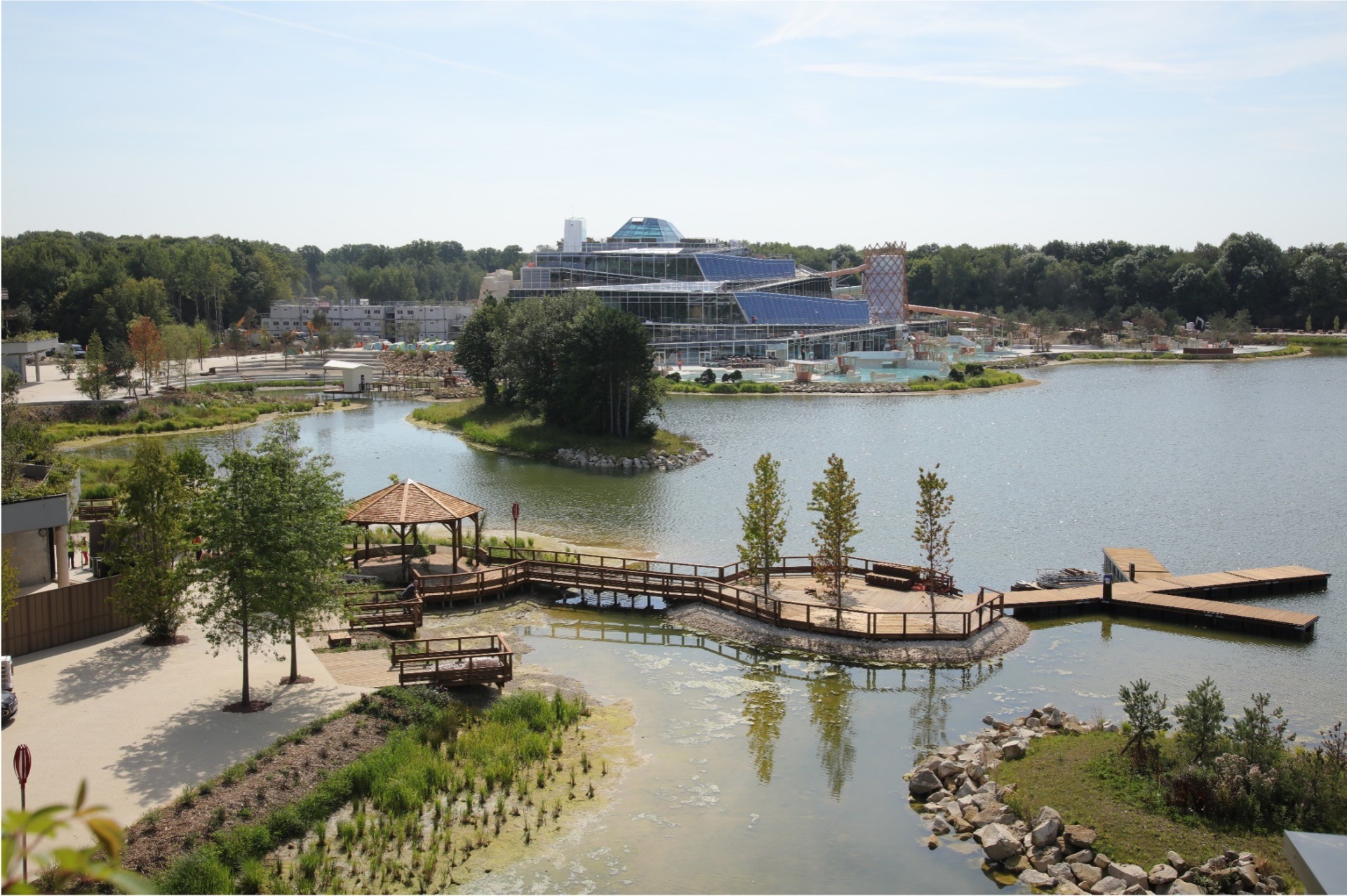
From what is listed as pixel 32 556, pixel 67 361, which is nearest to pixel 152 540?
pixel 32 556

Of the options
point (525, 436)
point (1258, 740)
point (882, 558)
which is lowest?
point (882, 558)

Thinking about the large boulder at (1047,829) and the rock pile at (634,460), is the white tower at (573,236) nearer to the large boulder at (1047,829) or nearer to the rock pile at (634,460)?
the rock pile at (634,460)

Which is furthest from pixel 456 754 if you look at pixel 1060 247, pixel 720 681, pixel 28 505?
pixel 1060 247

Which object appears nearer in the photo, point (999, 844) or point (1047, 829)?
point (999, 844)

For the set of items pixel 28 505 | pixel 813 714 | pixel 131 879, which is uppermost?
pixel 131 879

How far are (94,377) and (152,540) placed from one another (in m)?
48.4

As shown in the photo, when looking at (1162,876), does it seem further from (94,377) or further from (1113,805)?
(94,377)

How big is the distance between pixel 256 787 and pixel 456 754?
3452mm

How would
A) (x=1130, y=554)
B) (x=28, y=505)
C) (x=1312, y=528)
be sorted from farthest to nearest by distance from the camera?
(x=1312, y=528), (x=1130, y=554), (x=28, y=505)

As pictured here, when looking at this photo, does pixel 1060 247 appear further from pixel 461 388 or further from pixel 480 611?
pixel 480 611

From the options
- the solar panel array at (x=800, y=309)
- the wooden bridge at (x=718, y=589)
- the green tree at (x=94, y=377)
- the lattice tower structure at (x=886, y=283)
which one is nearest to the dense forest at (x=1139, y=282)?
the lattice tower structure at (x=886, y=283)

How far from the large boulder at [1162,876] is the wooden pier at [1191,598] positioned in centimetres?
1344

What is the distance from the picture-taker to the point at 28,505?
22.5 meters

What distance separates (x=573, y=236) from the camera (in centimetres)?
10412
